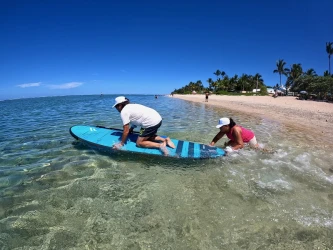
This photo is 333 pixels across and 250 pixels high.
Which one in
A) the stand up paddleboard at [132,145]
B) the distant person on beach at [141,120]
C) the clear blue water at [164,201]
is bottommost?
the clear blue water at [164,201]

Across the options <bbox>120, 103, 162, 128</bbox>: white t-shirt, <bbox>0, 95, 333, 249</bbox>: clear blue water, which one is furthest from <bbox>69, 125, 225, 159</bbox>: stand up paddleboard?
<bbox>120, 103, 162, 128</bbox>: white t-shirt

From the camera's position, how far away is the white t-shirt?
6.06 m

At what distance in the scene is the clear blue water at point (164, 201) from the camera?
3.30 m

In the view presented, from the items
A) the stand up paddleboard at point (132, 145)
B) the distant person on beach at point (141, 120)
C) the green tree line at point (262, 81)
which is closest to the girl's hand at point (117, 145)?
the distant person on beach at point (141, 120)

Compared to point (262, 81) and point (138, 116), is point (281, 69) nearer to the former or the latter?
point (262, 81)

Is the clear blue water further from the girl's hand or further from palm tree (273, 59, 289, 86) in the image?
palm tree (273, 59, 289, 86)

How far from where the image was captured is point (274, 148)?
8.18 metres

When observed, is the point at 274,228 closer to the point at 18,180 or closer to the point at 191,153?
the point at 191,153

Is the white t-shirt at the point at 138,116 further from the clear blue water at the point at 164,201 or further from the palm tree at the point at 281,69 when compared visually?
the palm tree at the point at 281,69

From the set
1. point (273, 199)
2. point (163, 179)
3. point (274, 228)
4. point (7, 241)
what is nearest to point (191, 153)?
point (163, 179)

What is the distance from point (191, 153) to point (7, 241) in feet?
14.7

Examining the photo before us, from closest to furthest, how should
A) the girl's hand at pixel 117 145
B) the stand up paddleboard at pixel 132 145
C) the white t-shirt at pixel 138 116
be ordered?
the white t-shirt at pixel 138 116, the stand up paddleboard at pixel 132 145, the girl's hand at pixel 117 145

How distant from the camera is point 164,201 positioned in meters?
4.36

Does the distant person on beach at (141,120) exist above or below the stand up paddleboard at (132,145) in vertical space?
above
